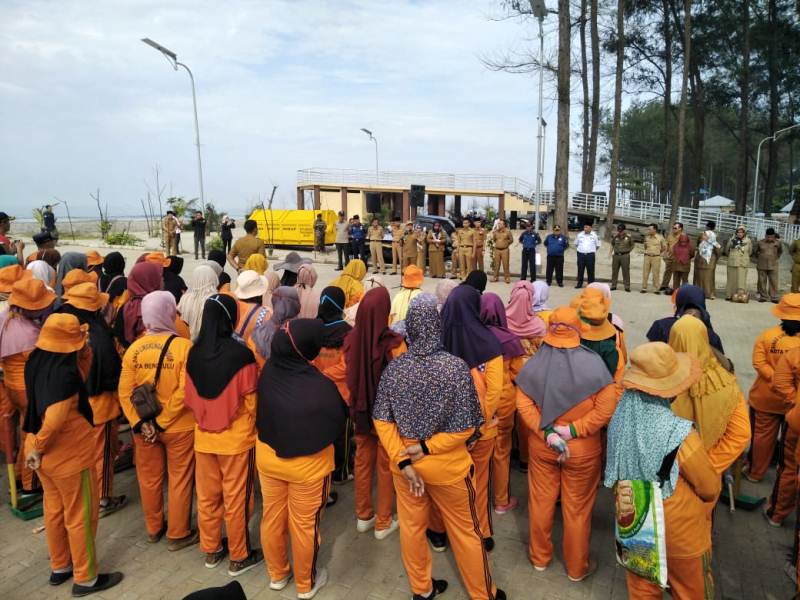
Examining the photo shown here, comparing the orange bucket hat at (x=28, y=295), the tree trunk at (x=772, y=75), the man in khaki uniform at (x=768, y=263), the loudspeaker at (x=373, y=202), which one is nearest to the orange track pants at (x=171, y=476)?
the orange bucket hat at (x=28, y=295)

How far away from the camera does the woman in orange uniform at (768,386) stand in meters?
4.04

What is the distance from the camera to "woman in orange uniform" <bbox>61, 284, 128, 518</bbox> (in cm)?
370

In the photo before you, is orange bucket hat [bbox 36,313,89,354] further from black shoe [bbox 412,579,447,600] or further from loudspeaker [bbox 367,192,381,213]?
loudspeaker [bbox 367,192,381,213]

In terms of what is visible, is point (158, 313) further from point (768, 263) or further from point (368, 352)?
point (768, 263)

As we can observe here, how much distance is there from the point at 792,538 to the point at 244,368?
12.9 ft

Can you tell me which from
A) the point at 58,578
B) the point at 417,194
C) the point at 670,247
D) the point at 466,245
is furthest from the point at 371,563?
the point at 417,194

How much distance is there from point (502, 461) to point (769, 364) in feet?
7.19

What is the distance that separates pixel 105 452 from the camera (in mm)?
3953

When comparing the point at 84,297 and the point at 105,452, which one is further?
the point at 105,452

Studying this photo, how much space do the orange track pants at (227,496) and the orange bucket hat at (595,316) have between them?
249cm

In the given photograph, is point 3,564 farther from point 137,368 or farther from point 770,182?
point 770,182

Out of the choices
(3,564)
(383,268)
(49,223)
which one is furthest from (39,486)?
(49,223)

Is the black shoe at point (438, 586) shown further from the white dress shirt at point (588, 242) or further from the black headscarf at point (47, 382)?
the white dress shirt at point (588, 242)

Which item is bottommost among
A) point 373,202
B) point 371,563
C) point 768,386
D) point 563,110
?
point 371,563
